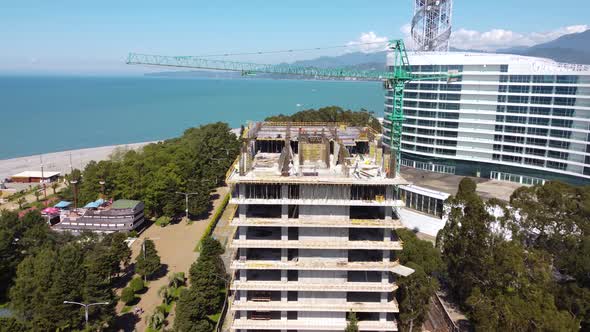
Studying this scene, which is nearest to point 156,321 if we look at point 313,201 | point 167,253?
point 167,253

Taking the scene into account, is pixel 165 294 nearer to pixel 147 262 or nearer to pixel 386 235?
pixel 147 262

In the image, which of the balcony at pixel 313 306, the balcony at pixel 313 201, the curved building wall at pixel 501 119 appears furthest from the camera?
the curved building wall at pixel 501 119

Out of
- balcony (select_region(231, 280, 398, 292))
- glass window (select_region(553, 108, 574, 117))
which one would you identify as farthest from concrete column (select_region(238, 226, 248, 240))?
glass window (select_region(553, 108, 574, 117))

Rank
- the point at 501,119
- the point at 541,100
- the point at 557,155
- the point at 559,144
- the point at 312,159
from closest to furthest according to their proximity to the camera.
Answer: the point at 312,159, the point at 559,144, the point at 557,155, the point at 541,100, the point at 501,119

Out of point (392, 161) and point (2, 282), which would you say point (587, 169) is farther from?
point (2, 282)

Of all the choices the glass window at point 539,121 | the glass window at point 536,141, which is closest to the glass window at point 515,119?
the glass window at point 539,121

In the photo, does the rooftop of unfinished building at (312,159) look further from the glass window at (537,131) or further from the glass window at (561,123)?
the glass window at (561,123)

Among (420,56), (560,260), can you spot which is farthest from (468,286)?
(420,56)
